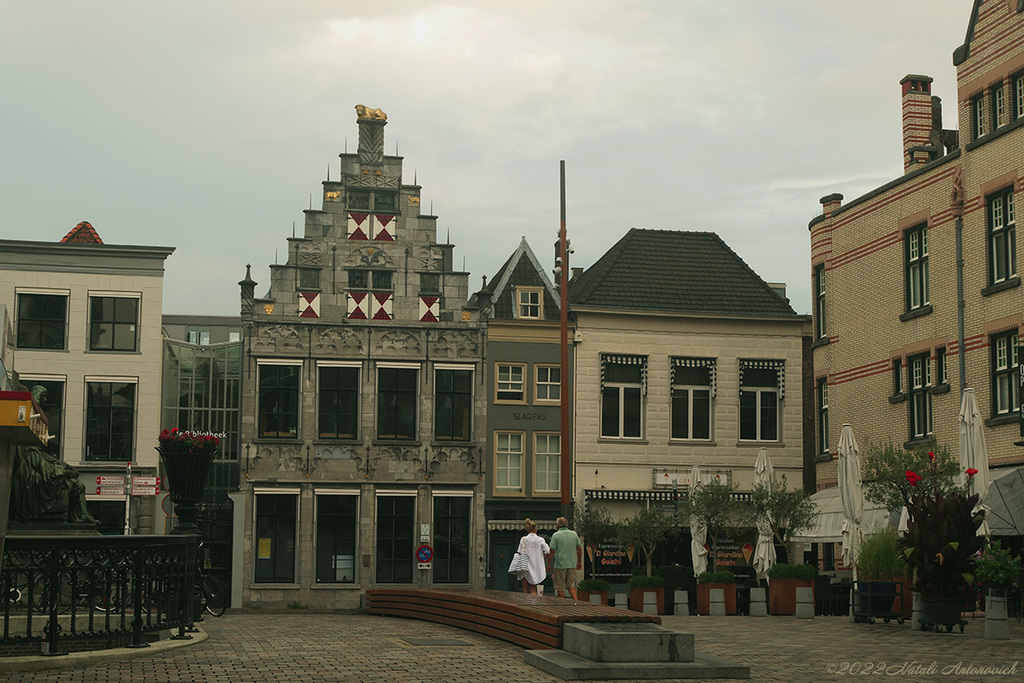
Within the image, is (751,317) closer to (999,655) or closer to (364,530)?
(364,530)

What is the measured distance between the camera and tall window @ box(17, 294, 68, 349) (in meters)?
37.3

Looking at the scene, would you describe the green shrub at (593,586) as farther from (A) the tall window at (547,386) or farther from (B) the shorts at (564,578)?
(A) the tall window at (547,386)

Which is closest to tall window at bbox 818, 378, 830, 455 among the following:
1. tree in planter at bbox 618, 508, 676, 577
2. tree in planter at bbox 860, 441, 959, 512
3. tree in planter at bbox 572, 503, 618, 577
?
tree in planter at bbox 618, 508, 676, 577

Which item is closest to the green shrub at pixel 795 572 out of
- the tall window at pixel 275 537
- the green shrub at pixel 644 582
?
the green shrub at pixel 644 582

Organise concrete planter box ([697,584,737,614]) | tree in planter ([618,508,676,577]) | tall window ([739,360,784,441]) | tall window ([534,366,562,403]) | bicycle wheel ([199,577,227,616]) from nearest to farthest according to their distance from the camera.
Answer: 1. bicycle wheel ([199,577,227,616])
2. concrete planter box ([697,584,737,614])
3. tree in planter ([618,508,676,577])
4. tall window ([534,366,562,403])
5. tall window ([739,360,784,441])

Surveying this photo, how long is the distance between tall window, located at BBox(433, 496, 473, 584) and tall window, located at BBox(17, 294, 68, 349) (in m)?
12.1

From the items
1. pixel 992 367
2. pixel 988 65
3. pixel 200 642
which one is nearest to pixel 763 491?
pixel 992 367

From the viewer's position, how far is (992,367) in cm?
2931

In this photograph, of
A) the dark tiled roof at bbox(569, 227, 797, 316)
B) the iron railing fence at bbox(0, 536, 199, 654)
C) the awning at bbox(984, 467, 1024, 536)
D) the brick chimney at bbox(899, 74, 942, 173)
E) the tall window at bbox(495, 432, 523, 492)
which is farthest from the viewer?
the dark tiled roof at bbox(569, 227, 797, 316)

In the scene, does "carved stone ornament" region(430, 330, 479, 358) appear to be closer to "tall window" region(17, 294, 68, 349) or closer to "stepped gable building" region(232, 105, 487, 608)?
"stepped gable building" region(232, 105, 487, 608)

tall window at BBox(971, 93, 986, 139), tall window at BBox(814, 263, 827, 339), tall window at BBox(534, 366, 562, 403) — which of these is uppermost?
tall window at BBox(971, 93, 986, 139)

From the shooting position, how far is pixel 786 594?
25797 millimetres

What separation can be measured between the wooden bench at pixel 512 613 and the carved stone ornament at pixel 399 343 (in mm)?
19130

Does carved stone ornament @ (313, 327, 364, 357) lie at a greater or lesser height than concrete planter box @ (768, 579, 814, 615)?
greater
